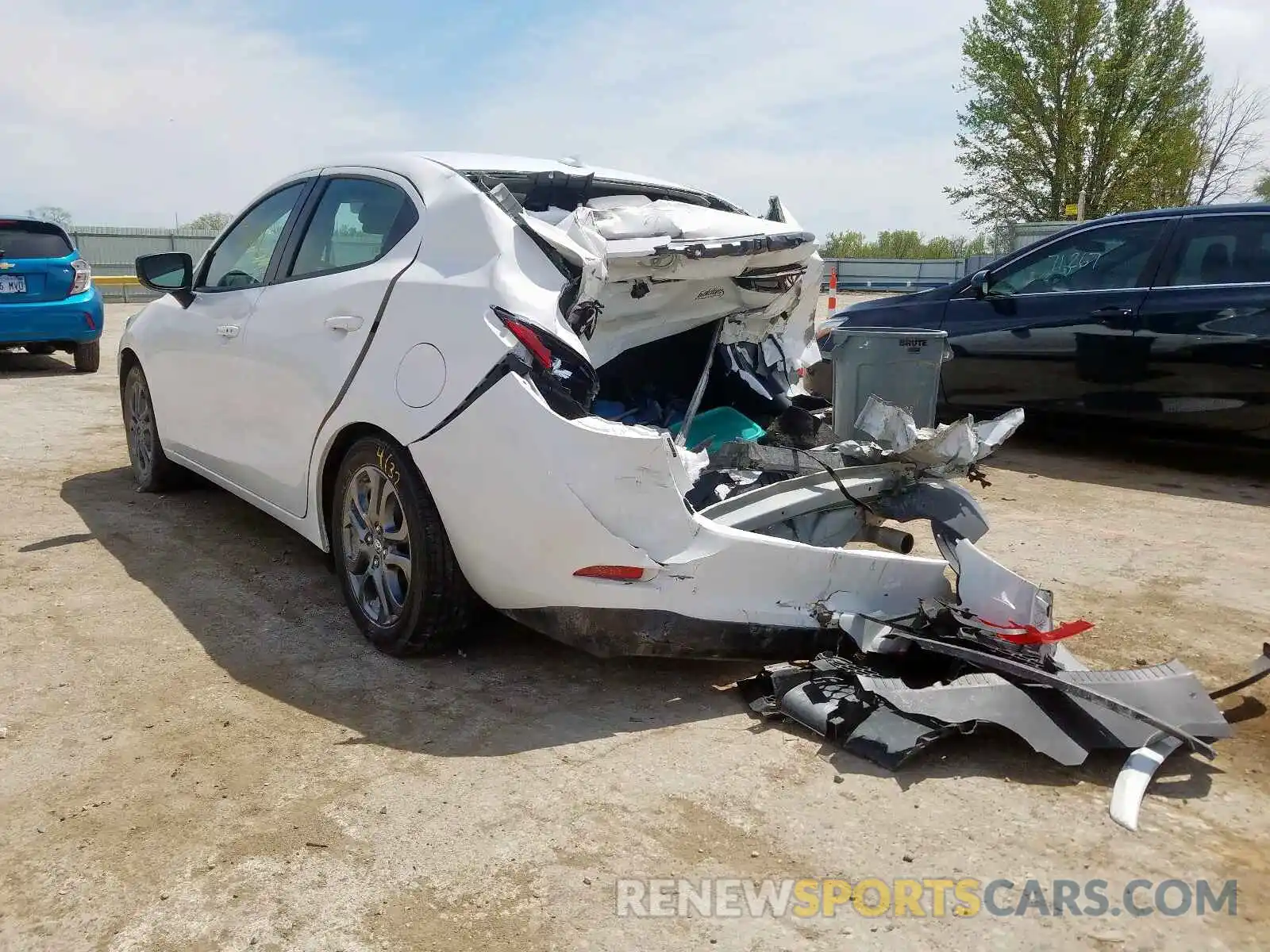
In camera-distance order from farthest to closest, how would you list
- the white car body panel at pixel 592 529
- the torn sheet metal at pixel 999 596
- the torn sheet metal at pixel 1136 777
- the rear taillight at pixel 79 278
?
the rear taillight at pixel 79 278 → the torn sheet metal at pixel 999 596 → the white car body panel at pixel 592 529 → the torn sheet metal at pixel 1136 777

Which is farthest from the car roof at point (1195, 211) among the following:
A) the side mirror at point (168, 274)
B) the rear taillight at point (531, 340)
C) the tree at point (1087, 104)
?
the tree at point (1087, 104)

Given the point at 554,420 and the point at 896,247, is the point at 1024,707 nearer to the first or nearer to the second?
the point at 554,420

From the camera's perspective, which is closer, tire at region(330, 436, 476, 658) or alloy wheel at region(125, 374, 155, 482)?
tire at region(330, 436, 476, 658)

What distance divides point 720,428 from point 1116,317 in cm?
354

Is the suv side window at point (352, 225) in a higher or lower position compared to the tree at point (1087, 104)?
lower

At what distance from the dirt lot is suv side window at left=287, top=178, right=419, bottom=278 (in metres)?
1.39

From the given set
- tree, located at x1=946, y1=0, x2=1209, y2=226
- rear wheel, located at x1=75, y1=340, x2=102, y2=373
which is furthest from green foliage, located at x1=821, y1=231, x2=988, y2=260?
rear wheel, located at x1=75, y1=340, x2=102, y2=373

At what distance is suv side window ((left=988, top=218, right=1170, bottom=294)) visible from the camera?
6590 mm

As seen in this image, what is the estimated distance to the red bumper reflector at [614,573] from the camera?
9.82ft

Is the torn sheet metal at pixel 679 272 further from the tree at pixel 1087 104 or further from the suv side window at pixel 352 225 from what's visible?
the tree at pixel 1087 104

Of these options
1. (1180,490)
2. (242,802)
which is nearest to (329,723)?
(242,802)

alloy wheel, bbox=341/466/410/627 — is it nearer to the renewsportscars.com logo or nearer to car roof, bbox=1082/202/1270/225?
the renewsportscars.com logo

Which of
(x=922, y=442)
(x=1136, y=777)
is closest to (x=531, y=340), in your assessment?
(x=922, y=442)

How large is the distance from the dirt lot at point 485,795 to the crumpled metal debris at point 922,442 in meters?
0.81
